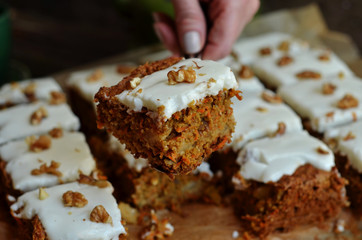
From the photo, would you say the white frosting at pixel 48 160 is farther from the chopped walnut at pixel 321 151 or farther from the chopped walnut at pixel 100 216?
the chopped walnut at pixel 321 151

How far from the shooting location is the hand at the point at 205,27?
287 centimetres

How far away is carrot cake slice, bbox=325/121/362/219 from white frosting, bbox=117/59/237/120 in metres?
1.01

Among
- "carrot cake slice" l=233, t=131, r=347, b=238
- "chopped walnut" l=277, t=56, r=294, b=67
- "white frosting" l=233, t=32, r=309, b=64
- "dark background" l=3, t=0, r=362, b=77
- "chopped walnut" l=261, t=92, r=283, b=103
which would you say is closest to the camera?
"carrot cake slice" l=233, t=131, r=347, b=238

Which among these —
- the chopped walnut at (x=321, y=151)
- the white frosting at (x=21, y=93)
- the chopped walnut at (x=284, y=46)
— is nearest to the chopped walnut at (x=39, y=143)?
the white frosting at (x=21, y=93)

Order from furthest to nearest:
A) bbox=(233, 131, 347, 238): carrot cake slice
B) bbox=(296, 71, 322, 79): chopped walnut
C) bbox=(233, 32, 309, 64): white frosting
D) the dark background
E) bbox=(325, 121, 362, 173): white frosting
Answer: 1. the dark background
2. bbox=(233, 32, 309, 64): white frosting
3. bbox=(296, 71, 322, 79): chopped walnut
4. bbox=(325, 121, 362, 173): white frosting
5. bbox=(233, 131, 347, 238): carrot cake slice

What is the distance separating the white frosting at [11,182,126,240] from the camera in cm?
221

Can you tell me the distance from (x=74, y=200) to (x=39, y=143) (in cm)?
61

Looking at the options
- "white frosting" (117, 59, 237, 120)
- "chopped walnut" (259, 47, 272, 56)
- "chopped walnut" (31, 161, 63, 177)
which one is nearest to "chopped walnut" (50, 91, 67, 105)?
"chopped walnut" (31, 161, 63, 177)

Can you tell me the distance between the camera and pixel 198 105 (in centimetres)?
216

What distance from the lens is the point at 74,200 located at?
92.0 inches

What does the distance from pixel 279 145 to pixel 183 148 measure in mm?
825

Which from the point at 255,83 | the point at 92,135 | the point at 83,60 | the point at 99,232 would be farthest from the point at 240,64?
the point at 83,60

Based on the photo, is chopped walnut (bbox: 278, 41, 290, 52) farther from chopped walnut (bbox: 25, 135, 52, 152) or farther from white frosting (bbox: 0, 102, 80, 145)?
chopped walnut (bbox: 25, 135, 52, 152)

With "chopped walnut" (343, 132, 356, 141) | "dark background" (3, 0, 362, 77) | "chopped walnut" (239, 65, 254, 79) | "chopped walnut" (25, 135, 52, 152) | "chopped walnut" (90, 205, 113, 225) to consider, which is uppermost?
"chopped walnut" (90, 205, 113, 225)
